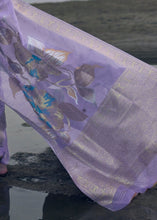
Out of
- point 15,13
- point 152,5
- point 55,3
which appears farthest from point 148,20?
point 15,13

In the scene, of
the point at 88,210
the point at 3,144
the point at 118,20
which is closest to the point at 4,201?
the point at 3,144

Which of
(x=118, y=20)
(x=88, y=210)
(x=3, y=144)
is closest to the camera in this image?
(x=88, y=210)

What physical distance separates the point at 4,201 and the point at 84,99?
85cm

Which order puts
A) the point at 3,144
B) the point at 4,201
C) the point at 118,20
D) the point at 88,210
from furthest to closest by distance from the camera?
the point at 118,20 < the point at 3,144 < the point at 4,201 < the point at 88,210

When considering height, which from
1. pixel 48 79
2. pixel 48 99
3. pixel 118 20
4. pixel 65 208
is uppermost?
pixel 48 79

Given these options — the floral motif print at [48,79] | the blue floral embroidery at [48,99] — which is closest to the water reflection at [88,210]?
the floral motif print at [48,79]

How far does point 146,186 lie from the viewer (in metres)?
2.43

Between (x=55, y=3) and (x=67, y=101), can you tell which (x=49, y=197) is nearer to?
(x=67, y=101)

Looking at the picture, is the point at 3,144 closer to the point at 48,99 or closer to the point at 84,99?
the point at 48,99

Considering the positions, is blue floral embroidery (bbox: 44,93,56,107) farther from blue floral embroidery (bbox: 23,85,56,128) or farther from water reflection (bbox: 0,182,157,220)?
water reflection (bbox: 0,182,157,220)

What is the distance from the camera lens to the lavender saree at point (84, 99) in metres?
2.41

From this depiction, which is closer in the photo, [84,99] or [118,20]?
[84,99]

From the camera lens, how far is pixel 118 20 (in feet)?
20.3

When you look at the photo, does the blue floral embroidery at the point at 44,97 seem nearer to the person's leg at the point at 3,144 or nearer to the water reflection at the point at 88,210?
the person's leg at the point at 3,144
